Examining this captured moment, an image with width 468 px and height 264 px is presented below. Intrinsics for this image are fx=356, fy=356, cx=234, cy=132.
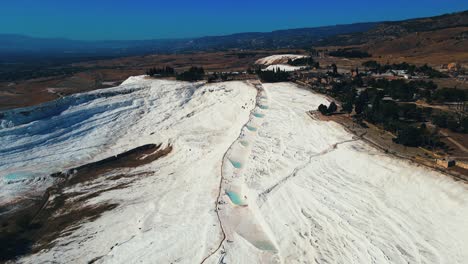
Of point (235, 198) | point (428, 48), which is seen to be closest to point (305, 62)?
point (428, 48)

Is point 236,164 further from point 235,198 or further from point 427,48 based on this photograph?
point 427,48

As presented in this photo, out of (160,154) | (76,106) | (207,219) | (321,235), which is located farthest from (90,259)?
(76,106)

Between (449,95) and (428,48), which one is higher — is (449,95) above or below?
below

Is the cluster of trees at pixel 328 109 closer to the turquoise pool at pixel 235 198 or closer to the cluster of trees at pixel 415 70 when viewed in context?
the turquoise pool at pixel 235 198

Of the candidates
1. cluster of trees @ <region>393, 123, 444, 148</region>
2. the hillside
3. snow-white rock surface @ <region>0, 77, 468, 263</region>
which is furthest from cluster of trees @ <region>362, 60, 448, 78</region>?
cluster of trees @ <region>393, 123, 444, 148</region>

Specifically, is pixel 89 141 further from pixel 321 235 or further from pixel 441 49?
pixel 441 49

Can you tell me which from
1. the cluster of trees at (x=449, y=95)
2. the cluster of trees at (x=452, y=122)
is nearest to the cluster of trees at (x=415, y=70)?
the cluster of trees at (x=449, y=95)

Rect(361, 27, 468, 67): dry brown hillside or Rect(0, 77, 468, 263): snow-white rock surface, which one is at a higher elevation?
Rect(361, 27, 468, 67): dry brown hillside

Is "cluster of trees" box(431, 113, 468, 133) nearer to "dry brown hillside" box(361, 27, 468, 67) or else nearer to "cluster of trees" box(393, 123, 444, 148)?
"cluster of trees" box(393, 123, 444, 148)
